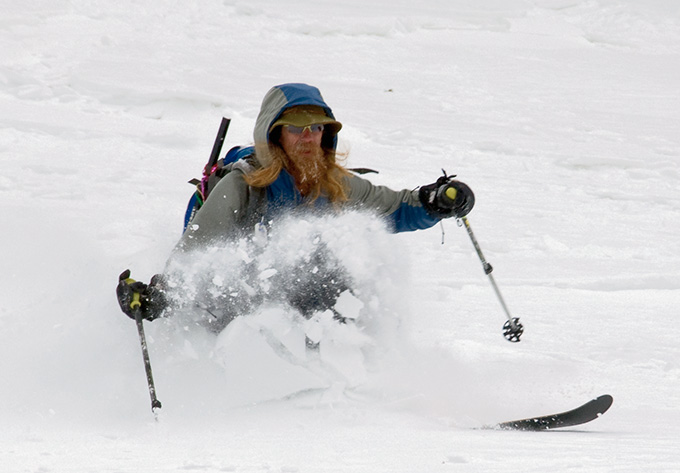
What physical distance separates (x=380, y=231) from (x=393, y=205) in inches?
8.3

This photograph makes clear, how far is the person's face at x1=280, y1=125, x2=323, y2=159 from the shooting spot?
166 inches

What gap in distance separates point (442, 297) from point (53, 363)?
2.81 m

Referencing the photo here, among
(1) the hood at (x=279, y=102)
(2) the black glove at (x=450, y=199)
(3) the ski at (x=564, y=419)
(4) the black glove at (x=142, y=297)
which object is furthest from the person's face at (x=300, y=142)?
(3) the ski at (x=564, y=419)

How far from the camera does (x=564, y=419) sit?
3758mm

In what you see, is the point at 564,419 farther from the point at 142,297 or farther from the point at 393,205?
the point at 142,297

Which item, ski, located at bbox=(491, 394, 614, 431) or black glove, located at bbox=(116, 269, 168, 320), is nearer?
ski, located at bbox=(491, 394, 614, 431)

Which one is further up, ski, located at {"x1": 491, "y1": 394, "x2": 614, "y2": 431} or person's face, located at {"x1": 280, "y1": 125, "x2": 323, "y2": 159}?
person's face, located at {"x1": 280, "y1": 125, "x2": 323, "y2": 159}

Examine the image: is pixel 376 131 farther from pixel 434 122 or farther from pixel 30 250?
pixel 30 250

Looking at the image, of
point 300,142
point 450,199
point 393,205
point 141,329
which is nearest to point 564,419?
point 450,199

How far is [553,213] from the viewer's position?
7.99 meters

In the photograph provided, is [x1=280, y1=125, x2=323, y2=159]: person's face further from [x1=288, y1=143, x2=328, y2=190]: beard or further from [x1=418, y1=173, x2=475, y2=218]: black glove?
[x1=418, y1=173, x2=475, y2=218]: black glove

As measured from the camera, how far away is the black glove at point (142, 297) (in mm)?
3880

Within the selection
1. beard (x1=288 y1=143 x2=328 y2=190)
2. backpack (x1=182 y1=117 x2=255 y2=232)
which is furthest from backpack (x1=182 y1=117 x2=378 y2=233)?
beard (x1=288 y1=143 x2=328 y2=190)

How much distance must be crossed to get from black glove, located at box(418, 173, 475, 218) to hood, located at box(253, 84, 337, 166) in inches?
28.5
